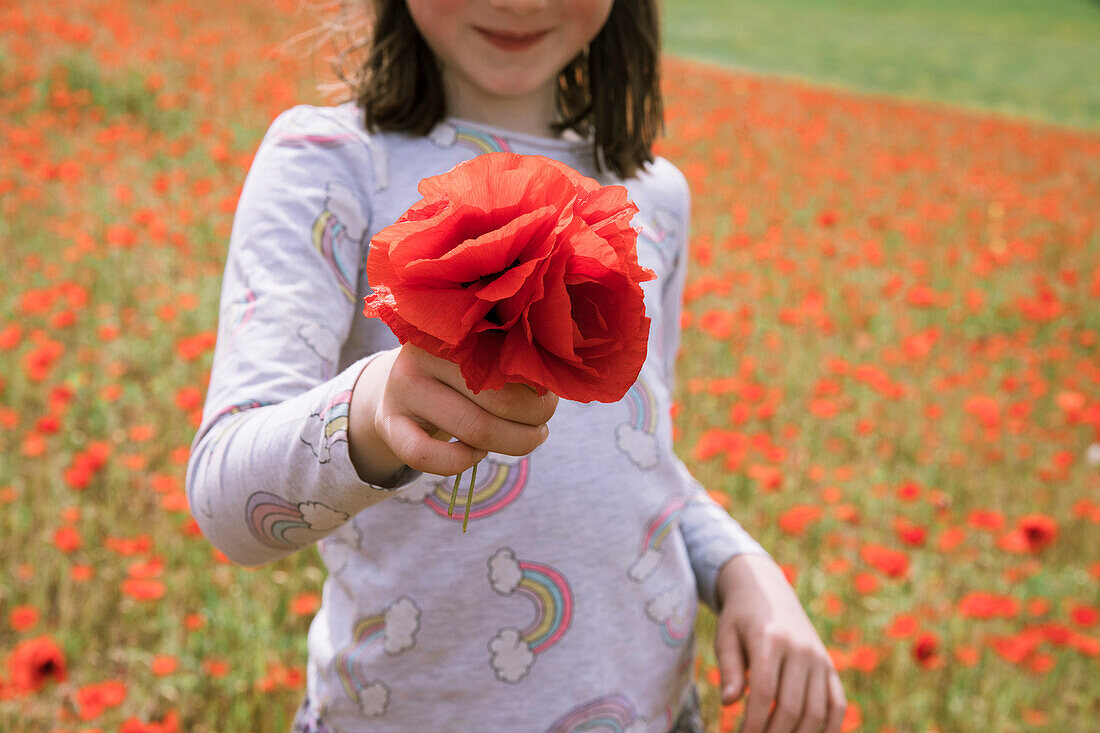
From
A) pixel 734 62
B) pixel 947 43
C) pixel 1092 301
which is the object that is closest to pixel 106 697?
pixel 1092 301

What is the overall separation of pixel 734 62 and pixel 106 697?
575 inches

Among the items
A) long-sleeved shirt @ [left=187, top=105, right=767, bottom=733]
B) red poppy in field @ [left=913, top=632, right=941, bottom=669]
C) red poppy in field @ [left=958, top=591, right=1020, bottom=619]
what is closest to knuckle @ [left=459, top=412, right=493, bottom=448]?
long-sleeved shirt @ [left=187, top=105, right=767, bottom=733]

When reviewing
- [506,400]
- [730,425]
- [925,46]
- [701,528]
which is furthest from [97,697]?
[925,46]

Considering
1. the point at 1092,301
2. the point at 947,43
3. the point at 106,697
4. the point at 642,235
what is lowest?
the point at 947,43

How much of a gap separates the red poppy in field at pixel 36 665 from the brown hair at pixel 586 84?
3.04 feet

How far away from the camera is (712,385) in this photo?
2.34 metres

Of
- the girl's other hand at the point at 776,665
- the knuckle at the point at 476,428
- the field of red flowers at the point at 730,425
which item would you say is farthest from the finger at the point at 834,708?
the knuckle at the point at 476,428

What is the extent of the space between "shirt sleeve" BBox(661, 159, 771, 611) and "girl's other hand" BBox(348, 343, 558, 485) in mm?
Answer: 570

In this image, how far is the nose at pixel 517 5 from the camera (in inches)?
33.4

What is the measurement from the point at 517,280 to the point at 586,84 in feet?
2.74

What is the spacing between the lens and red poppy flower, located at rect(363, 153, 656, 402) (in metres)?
0.41

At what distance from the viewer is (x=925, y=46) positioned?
1886 centimetres

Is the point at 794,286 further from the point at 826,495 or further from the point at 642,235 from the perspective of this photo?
A: the point at 642,235

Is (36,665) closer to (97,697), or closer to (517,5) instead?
(97,697)
